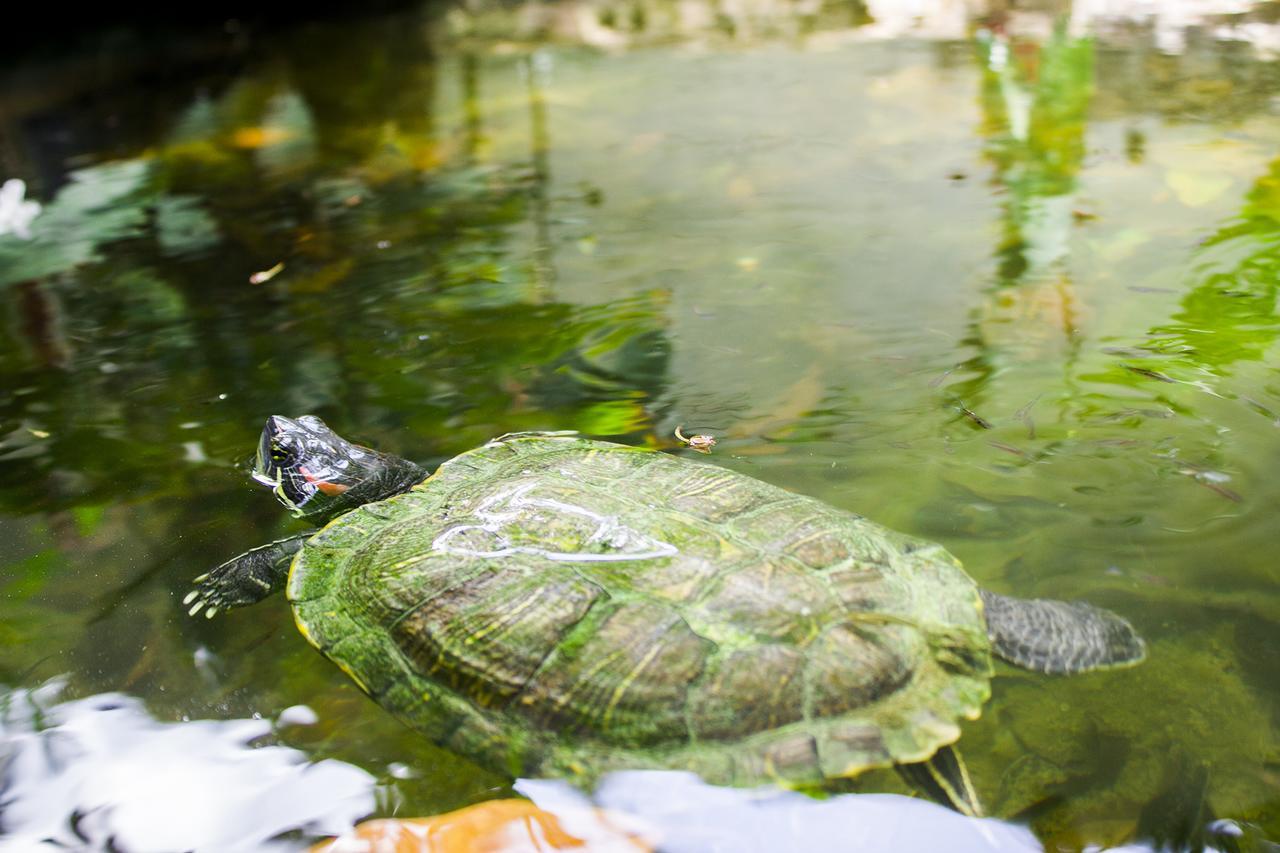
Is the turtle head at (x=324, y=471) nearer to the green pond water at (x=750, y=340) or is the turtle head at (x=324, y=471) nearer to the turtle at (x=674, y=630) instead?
the green pond water at (x=750, y=340)

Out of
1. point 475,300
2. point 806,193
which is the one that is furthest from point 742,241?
point 475,300

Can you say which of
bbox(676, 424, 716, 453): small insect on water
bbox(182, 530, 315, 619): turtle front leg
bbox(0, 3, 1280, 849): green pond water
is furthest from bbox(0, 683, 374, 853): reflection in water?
bbox(676, 424, 716, 453): small insect on water

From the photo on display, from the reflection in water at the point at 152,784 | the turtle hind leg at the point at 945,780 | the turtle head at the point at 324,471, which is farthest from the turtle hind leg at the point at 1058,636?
the turtle head at the point at 324,471

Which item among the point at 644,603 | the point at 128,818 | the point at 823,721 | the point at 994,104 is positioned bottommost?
the point at 128,818

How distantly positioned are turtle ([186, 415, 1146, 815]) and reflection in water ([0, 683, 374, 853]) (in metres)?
0.24

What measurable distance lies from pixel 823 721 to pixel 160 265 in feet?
13.8

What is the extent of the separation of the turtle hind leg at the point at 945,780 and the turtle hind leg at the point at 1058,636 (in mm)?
280

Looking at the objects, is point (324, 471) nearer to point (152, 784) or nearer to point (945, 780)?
point (152, 784)

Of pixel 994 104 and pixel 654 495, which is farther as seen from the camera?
pixel 994 104

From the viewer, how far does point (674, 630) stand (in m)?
1.91

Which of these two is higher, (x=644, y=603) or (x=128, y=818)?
(x=644, y=603)

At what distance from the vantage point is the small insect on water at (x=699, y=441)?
2.88 m

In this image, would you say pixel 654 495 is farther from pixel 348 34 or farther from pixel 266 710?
pixel 348 34

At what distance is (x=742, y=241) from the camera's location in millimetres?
4328
